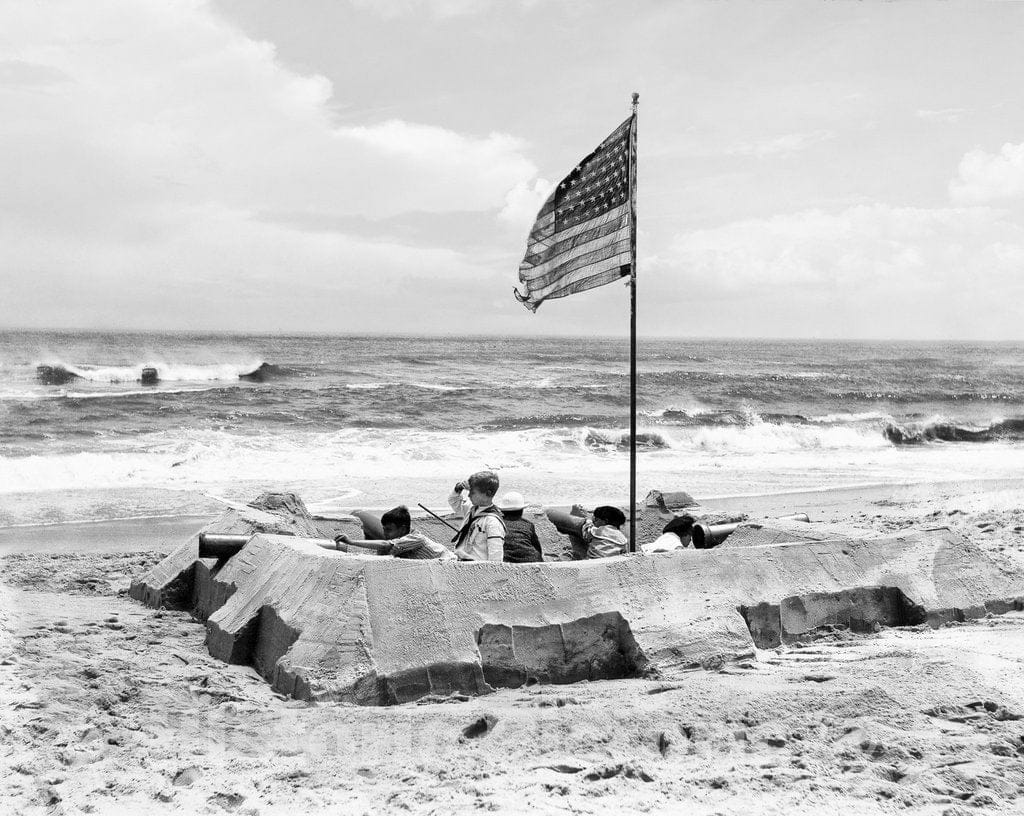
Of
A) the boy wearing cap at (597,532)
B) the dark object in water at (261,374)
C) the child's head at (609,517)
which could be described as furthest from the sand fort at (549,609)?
the dark object in water at (261,374)

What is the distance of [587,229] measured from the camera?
22.1 ft

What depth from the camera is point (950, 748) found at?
3.57 metres

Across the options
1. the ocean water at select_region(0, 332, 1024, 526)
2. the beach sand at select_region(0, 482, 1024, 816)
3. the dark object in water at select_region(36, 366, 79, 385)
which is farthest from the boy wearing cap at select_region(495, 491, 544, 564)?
the dark object in water at select_region(36, 366, 79, 385)

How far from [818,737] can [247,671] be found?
8.96 feet

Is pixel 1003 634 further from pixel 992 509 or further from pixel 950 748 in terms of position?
pixel 992 509

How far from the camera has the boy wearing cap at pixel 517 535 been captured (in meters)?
5.43

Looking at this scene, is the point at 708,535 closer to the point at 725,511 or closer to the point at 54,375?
the point at 725,511

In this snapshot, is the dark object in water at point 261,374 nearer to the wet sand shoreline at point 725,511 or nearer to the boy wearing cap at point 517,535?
the wet sand shoreline at point 725,511

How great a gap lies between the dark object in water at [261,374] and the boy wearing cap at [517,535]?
30874 mm

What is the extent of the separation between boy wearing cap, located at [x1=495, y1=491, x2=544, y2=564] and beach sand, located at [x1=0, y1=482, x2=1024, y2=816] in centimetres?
109

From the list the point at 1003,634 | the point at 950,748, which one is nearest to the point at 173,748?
the point at 950,748

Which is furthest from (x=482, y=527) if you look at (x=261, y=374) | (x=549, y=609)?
(x=261, y=374)

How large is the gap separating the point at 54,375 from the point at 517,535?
33492 millimetres

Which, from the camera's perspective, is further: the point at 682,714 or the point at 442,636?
the point at 442,636
